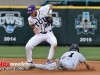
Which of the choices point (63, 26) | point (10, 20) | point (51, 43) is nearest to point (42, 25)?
point (51, 43)

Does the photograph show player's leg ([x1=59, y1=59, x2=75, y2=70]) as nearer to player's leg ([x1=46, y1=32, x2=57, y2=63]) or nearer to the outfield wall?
player's leg ([x1=46, y1=32, x2=57, y2=63])

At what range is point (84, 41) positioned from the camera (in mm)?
22344

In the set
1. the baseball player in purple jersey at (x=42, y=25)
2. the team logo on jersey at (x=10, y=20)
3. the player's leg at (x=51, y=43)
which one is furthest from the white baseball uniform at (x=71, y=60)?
the team logo on jersey at (x=10, y=20)

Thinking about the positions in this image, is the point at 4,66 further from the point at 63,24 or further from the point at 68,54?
the point at 63,24

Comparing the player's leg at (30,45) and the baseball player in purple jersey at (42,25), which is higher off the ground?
the baseball player in purple jersey at (42,25)

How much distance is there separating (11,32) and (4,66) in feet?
31.2

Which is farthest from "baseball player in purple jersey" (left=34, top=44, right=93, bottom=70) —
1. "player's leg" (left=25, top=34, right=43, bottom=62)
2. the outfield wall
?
the outfield wall

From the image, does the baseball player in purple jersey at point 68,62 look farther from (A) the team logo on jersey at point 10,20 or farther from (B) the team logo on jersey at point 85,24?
(A) the team logo on jersey at point 10,20

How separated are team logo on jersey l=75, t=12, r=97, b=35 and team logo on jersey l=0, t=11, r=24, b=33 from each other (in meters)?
2.87

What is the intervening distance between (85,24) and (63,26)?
3.68ft

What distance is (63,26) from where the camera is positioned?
74.0 ft

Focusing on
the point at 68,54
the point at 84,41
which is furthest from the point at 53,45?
the point at 84,41

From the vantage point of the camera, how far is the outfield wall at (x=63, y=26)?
882 inches

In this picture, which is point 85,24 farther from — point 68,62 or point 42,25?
point 68,62
